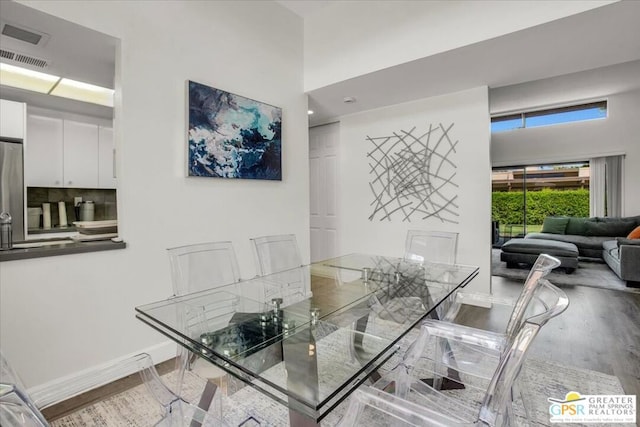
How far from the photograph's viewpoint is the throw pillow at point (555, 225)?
6578 millimetres

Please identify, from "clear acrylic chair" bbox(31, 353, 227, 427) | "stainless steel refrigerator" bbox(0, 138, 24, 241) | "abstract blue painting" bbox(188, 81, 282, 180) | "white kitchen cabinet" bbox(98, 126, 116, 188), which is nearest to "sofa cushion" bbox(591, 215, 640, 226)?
"abstract blue painting" bbox(188, 81, 282, 180)

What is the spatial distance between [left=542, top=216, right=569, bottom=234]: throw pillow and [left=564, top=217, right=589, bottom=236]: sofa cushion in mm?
66

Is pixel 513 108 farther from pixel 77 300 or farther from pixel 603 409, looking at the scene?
pixel 77 300

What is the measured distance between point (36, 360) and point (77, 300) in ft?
1.27

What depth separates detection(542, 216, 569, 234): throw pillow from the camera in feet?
21.6

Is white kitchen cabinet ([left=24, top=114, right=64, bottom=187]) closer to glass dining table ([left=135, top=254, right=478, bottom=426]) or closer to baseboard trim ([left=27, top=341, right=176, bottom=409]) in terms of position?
glass dining table ([left=135, top=254, right=478, bottom=426])

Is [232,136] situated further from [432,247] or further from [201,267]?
[432,247]

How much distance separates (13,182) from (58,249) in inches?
79.8

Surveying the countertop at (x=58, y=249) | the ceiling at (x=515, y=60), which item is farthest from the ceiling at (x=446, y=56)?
the countertop at (x=58, y=249)

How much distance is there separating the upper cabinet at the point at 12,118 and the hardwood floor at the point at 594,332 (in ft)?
16.1

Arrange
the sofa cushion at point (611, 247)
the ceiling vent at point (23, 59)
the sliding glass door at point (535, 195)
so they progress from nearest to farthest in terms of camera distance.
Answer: the ceiling vent at point (23, 59) < the sofa cushion at point (611, 247) < the sliding glass door at point (535, 195)

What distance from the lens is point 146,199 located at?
2400 millimetres

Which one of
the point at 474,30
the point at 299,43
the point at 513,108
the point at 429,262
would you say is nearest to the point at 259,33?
the point at 299,43

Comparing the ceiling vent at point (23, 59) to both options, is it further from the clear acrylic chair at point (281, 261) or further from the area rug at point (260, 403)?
the area rug at point (260, 403)
